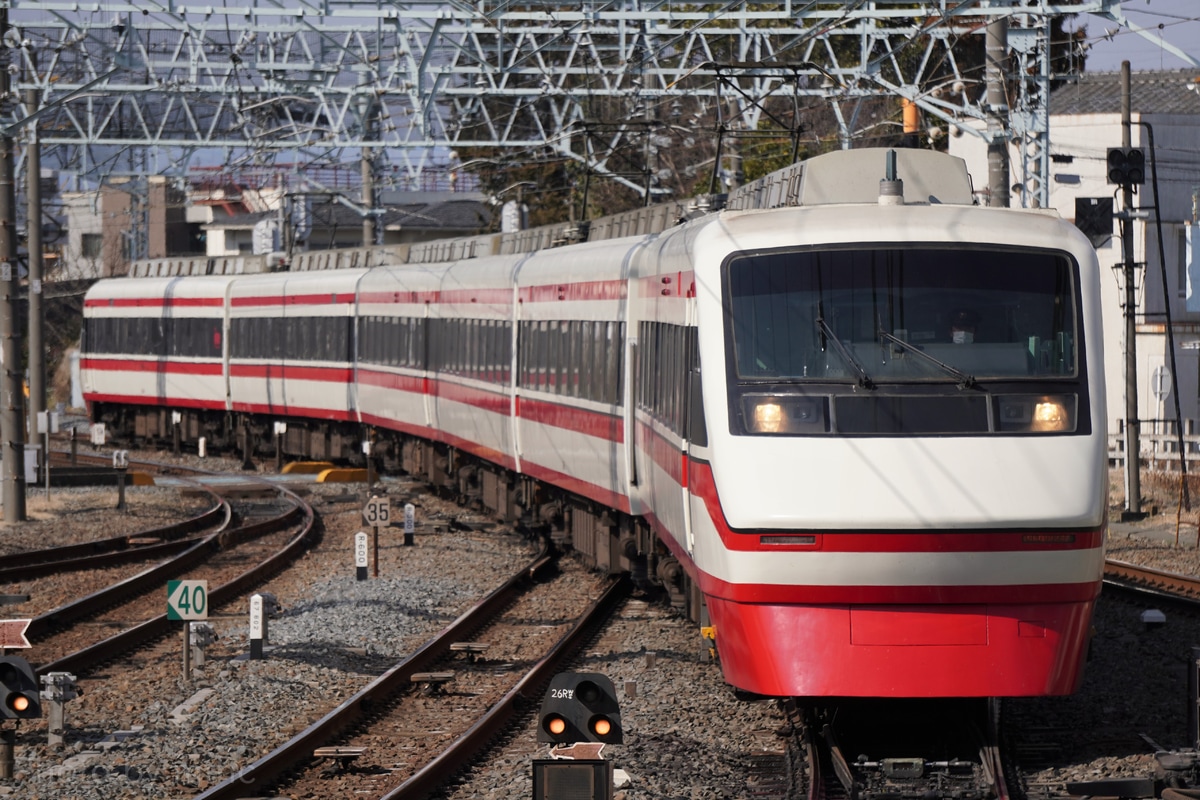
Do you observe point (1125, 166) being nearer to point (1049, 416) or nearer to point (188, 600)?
point (188, 600)

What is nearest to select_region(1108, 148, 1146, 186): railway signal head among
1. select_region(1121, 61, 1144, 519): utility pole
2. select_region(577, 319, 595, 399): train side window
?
select_region(1121, 61, 1144, 519): utility pole

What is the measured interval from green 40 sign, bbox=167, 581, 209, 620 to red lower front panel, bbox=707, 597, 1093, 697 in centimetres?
529

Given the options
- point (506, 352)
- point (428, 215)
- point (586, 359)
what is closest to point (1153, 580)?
point (586, 359)

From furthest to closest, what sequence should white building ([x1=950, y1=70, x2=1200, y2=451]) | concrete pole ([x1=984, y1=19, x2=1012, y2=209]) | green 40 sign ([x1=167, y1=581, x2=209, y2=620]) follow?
1. white building ([x1=950, y1=70, x2=1200, y2=451])
2. concrete pole ([x1=984, y1=19, x2=1012, y2=209])
3. green 40 sign ([x1=167, y1=581, x2=209, y2=620])

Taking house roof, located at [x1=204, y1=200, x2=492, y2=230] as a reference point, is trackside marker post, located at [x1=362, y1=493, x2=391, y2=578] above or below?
below

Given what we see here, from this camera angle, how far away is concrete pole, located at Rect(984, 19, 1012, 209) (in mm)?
18344

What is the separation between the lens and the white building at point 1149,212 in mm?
33562

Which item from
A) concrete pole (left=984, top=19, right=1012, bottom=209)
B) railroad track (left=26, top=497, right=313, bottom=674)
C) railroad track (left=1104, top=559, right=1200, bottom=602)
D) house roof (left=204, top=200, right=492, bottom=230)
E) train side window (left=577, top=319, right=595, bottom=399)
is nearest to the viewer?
railroad track (left=26, top=497, right=313, bottom=674)

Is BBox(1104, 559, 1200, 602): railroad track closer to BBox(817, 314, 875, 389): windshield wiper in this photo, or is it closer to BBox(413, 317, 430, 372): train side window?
BBox(817, 314, 875, 389): windshield wiper

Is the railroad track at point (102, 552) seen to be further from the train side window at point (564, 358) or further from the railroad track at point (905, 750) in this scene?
the railroad track at point (905, 750)

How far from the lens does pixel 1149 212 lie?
33.8m

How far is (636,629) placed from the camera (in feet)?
46.0

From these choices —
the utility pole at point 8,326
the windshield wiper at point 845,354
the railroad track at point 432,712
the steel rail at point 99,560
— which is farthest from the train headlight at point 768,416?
the utility pole at point 8,326

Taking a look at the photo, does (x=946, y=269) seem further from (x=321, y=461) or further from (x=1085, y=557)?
(x=321, y=461)
